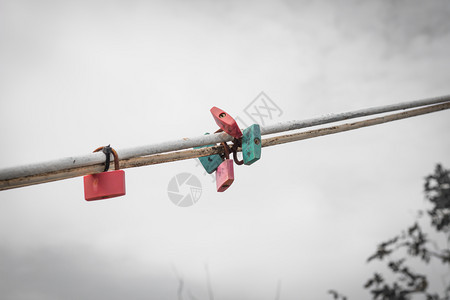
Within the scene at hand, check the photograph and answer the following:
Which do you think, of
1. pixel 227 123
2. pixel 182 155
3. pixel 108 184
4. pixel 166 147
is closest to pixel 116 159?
pixel 108 184

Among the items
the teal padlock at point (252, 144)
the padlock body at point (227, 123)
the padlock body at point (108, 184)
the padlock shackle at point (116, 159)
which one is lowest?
the padlock body at point (108, 184)

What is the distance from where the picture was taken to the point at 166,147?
1947mm

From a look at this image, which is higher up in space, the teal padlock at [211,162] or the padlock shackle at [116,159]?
the teal padlock at [211,162]

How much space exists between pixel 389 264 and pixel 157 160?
32.7ft

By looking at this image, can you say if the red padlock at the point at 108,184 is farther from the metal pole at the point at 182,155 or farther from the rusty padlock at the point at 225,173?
the rusty padlock at the point at 225,173

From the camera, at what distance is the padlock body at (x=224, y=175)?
243cm

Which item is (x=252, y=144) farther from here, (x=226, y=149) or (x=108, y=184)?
(x=108, y=184)

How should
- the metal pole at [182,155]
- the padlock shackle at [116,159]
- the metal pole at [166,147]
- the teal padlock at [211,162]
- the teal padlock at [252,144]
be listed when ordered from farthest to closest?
the teal padlock at [211,162], the teal padlock at [252,144], the padlock shackle at [116,159], the metal pole at [182,155], the metal pole at [166,147]

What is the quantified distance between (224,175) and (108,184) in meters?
0.82

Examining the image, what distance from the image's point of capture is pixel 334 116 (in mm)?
2621

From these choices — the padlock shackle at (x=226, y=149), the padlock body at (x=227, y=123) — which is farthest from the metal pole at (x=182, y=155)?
the padlock body at (x=227, y=123)

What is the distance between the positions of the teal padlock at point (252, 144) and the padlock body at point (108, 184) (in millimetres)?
836

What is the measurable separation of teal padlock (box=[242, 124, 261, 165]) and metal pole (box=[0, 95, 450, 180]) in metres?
0.05

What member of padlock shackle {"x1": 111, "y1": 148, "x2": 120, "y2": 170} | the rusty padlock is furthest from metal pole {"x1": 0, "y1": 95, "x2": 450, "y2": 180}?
the rusty padlock
